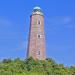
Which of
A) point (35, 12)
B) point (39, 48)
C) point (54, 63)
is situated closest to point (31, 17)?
point (35, 12)

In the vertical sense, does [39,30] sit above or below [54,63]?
above

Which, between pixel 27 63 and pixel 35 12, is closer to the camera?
pixel 27 63

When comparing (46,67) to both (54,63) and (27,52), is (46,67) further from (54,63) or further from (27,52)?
(27,52)

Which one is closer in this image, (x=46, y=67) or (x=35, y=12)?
(x=46, y=67)

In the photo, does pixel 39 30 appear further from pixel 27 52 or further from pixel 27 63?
pixel 27 63

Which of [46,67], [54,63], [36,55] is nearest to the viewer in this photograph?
[46,67]

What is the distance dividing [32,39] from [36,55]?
248 cm

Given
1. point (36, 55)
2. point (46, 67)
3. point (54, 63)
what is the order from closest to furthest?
point (46, 67)
point (54, 63)
point (36, 55)

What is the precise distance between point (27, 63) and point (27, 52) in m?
14.9

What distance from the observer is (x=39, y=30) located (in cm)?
6238

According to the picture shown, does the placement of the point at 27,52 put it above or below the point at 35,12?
below

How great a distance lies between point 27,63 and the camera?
46875 mm

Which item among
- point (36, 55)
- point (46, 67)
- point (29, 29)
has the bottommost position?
point (46, 67)

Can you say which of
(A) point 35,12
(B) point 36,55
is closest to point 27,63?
(B) point 36,55
